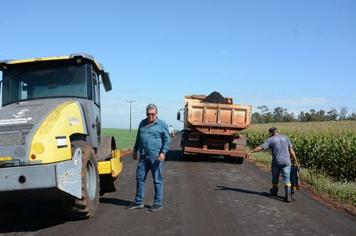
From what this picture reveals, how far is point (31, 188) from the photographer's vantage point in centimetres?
698

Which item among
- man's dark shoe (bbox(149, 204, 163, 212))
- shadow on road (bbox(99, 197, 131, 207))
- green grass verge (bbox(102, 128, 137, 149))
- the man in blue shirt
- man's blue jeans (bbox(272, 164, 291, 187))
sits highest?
the man in blue shirt

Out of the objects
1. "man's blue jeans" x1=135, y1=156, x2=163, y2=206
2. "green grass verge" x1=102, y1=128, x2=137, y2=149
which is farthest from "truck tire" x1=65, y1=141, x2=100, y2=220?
"green grass verge" x1=102, y1=128, x2=137, y2=149

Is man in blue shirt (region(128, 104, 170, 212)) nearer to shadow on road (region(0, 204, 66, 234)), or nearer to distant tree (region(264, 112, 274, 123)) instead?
shadow on road (region(0, 204, 66, 234))

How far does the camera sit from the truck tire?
7980 mm

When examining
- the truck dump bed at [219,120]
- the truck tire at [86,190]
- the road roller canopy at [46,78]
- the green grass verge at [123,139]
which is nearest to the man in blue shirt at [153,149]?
the truck tire at [86,190]

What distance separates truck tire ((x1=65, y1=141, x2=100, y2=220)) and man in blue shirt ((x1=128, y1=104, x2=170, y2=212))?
982 millimetres

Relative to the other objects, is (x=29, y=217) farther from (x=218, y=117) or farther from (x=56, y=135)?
(x=218, y=117)

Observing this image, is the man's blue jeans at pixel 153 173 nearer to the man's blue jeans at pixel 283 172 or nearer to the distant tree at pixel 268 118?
the man's blue jeans at pixel 283 172

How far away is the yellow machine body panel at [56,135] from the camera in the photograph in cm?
712

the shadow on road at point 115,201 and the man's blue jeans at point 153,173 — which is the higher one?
the man's blue jeans at point 153,173

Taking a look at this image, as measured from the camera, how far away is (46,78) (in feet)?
31.0

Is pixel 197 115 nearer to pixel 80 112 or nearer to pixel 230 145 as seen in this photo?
pixel 230 145

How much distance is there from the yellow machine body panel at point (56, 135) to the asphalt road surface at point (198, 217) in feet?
3.84

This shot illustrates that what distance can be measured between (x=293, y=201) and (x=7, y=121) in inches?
253
